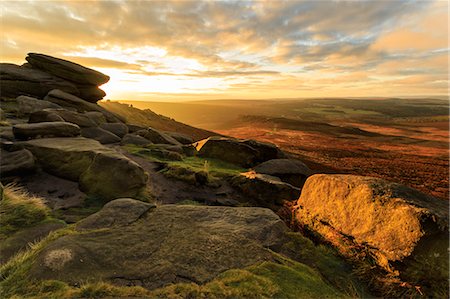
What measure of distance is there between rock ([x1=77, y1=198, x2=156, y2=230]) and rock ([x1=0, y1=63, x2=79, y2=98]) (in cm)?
2276

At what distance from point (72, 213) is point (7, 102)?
63.0 feet

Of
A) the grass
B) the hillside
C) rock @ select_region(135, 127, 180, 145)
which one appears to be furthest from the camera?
rock @ select_region(135, 127, 180, 145)

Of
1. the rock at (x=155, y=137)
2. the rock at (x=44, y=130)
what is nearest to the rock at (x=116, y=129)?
the rock at (x=155, y=137)

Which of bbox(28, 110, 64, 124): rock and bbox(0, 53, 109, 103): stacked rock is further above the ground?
bbox(0, 53, 109, 103): stacked rock

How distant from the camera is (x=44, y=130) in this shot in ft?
43.8

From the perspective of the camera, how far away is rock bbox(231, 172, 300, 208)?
42.4ft

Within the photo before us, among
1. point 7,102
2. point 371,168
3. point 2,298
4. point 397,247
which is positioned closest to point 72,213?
point 2,298

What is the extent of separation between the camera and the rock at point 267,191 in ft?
42.4

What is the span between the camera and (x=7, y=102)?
845 inches

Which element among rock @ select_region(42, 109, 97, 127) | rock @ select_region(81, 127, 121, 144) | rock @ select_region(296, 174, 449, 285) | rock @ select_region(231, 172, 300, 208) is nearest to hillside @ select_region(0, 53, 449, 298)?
rock @ select_region(296, 174, 449, 285)

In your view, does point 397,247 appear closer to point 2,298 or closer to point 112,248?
point 112,248

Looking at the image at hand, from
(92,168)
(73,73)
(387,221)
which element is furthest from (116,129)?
(387,221)

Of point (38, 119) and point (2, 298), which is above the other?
point (38, 119)

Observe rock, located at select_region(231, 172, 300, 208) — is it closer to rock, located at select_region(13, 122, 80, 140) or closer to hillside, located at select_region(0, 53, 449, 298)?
hillside, located at select_region(0, 53, 449, 298)
